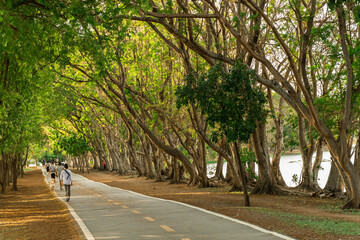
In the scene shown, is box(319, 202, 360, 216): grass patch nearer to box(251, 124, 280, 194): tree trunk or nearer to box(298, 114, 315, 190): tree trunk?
box(251, 124, 280, 194): tree trunk

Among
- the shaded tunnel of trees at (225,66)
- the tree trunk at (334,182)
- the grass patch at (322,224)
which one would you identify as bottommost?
the grass patch at (322,224)

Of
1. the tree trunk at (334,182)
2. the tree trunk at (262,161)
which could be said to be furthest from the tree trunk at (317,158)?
the tree trunk at (262,161)

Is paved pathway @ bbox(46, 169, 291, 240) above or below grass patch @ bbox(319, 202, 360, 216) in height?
above

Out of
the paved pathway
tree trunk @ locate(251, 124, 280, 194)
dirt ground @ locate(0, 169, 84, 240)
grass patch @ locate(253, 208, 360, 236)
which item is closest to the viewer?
the paved pathway

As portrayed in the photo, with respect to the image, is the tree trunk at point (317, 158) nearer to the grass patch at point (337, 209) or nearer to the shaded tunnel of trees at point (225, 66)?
the shaded tunnel of trees at point (225, 66)

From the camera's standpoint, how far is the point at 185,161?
2467cm

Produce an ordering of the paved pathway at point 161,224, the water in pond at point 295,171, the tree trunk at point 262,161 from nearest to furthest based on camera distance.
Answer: the paved pathway at point 161,224 → the tree trunk at point 262,161 → the water in pond at point 295,171

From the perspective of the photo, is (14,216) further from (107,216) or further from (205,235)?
(205,235)

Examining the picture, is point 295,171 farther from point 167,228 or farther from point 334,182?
point 167,228

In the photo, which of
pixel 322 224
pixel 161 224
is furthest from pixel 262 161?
pixel 161 224

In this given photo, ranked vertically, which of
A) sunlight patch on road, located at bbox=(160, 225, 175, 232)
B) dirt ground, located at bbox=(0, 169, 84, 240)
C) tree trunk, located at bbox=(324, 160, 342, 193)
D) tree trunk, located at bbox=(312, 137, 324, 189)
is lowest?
dirt ground, located at bbox=(0, 169, 84, 240)

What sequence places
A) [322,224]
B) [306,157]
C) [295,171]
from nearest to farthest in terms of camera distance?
[322,224] → [306,157] → [295,171]

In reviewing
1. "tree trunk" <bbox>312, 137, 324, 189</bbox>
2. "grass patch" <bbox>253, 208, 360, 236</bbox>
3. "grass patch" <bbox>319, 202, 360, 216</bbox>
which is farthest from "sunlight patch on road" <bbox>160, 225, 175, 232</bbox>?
"tree trunk" <bbox>312, 137, 324, 189</bbox>

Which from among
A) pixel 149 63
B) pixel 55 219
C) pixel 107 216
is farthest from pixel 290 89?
pixel 149 63
